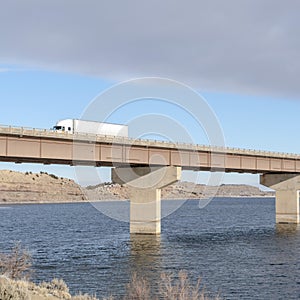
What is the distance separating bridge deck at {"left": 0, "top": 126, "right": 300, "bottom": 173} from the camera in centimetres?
5247

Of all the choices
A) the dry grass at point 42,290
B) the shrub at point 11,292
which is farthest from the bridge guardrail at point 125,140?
the shrub at point 11,292

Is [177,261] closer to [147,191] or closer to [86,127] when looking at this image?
[147,191]

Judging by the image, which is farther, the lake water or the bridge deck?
the bridge deck

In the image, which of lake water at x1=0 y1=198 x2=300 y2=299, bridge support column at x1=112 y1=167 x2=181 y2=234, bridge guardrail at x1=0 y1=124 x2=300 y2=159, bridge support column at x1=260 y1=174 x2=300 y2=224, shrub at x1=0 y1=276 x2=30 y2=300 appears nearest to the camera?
shrub at x1=0 y1=276 x2=30 y2=300

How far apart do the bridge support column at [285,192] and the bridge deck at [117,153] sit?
18.4 feet

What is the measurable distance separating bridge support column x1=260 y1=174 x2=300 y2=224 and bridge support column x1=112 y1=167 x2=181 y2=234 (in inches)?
1324

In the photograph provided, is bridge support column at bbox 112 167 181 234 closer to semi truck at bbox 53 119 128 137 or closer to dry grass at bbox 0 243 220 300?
semi truck at bbox 53 119 128 137

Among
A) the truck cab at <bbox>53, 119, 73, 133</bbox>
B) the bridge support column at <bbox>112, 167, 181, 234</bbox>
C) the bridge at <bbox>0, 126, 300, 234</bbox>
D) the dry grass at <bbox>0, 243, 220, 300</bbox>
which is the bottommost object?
the dry grass at <bbox>0, 243, 220, 300</bbox>

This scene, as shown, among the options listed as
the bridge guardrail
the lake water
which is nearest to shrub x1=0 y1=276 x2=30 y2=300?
the lake water

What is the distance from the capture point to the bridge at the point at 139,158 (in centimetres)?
5338

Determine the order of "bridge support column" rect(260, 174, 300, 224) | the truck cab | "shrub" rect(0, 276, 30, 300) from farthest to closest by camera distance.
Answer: "bridge support column" rect(260, 174, 300, 224) < the truck cab < "shrub" rect(0, 276, 30, 300)

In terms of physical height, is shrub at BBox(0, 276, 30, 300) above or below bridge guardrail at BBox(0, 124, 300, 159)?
below

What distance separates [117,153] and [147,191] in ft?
25.7

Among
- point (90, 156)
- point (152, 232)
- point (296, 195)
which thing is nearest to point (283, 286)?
point (90, 156)
